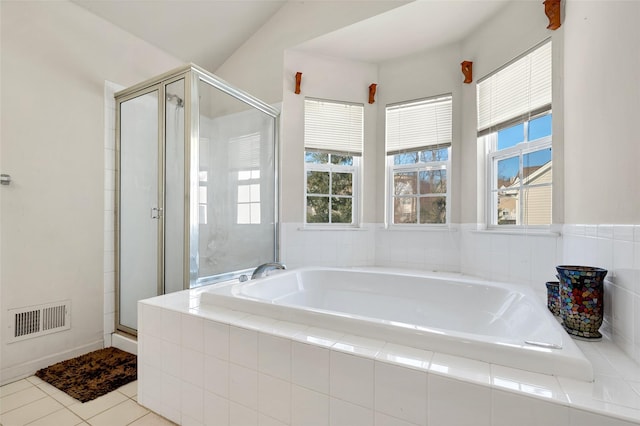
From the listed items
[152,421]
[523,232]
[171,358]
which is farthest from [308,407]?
[523,232]

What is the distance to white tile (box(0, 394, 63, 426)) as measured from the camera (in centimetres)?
144

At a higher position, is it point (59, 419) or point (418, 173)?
point (418, 173)

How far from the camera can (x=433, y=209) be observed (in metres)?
2.66

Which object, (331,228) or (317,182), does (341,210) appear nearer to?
(331,228)

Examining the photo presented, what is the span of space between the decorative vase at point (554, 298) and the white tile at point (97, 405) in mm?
2217

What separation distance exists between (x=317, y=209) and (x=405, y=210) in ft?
2.68

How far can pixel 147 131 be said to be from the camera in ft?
7.16

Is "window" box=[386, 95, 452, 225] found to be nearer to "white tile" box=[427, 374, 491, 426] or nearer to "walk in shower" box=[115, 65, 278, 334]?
"walk in shower" box=[115, 65, 278, 334]

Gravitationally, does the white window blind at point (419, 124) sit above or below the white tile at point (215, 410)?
above

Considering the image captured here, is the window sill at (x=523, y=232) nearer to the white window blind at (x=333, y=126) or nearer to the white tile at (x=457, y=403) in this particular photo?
the white window blind at (x=333, y=126)

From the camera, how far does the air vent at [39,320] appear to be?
1.79 metres

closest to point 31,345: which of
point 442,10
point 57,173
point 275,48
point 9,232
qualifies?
point 9,232

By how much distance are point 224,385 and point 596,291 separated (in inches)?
58.5

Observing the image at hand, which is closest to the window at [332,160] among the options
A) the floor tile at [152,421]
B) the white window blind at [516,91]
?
the white window blind at [516,91]
